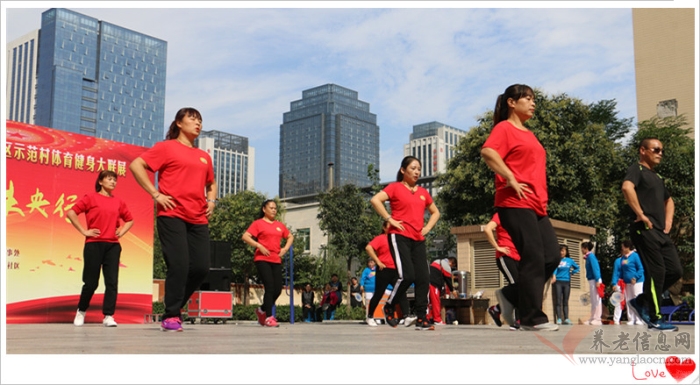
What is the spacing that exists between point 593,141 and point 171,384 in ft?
100

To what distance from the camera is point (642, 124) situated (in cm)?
3634

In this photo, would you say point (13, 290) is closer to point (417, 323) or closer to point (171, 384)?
point (417, 323)

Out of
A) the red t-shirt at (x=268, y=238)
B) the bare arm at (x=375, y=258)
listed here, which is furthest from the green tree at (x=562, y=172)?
the red t-shirt at (x=268, y=238)

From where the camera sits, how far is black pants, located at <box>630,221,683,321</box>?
6863 millimetres

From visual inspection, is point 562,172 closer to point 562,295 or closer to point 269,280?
point 562,295

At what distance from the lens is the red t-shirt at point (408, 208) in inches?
316

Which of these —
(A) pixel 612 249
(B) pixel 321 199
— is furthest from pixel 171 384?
(B) pixel 321 199

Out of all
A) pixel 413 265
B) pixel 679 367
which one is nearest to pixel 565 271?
pixel 413 265

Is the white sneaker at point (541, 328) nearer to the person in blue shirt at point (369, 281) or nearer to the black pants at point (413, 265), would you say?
the black pants at point (413, 265)

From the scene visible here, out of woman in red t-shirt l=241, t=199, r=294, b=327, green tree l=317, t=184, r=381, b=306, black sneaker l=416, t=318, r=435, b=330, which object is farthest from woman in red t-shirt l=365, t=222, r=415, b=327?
green tree l=317, t=184, r=381, b=306

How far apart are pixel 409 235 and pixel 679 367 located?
5201 mm

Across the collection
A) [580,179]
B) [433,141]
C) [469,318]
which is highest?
[433,141]

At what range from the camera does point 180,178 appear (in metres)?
6.50

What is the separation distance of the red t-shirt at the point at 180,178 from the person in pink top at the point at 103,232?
2.58 meters
